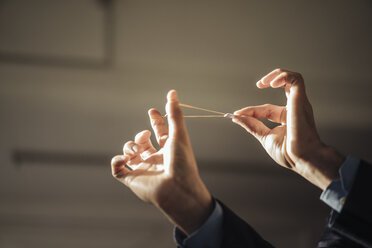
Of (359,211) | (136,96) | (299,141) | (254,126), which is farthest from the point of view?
(136,96)

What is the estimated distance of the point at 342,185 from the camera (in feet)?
1.72

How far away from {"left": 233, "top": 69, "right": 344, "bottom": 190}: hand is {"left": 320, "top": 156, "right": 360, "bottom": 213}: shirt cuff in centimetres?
3

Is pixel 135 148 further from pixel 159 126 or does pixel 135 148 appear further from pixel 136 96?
pixel 136 96

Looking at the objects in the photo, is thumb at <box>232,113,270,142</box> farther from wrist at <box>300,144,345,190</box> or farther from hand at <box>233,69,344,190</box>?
wrist at <box>300,144,345,190</box>

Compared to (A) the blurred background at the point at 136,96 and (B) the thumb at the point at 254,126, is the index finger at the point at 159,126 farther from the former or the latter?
(A) the blurred background at the point at 136,96

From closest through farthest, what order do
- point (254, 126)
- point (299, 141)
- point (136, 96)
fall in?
1. point (299, 141)
2. point (254, 126)
3. point (136, 96)

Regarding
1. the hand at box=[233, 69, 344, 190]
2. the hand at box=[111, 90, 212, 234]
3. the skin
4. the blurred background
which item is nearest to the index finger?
the skin

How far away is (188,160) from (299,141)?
0.25m

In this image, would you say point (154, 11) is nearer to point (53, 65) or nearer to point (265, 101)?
point (53, 65)

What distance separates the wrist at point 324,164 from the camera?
0.57 metres

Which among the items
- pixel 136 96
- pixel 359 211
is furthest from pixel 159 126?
pixel 136 96

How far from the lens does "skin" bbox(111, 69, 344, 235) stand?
52 centimetres

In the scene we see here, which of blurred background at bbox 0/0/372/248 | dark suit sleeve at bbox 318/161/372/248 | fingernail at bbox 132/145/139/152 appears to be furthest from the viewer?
blurred background at bbox 0/0/372/248

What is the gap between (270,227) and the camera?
1.45 m
